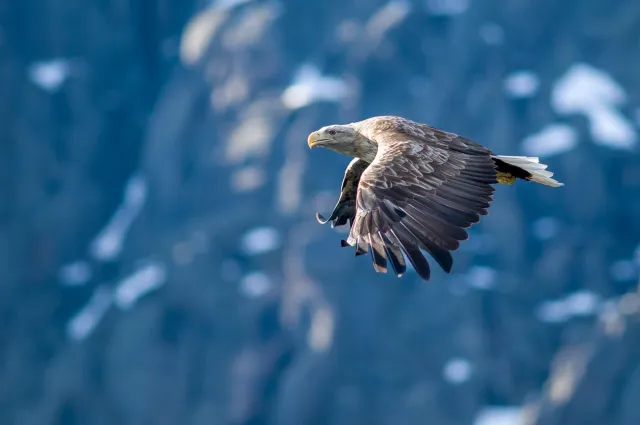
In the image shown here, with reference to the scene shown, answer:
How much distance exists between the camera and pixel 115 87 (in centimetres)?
8506

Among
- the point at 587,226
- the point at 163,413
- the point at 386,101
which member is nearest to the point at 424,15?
the point at 386,101

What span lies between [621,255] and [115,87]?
38.5 metres

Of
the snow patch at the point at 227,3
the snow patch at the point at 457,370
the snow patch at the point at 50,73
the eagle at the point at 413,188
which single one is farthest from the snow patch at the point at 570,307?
the eagle at the point at 413,188

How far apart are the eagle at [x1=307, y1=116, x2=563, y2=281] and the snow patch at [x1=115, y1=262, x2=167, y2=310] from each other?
61047 mm

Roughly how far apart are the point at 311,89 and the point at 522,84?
15.5 metres

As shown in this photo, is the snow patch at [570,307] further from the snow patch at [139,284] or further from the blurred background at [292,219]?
the snow patch at [139,284]

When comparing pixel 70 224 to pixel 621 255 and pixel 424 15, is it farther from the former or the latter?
pixel 621 255

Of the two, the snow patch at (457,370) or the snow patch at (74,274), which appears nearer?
the snow patch at (457,370)

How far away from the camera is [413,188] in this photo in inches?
524

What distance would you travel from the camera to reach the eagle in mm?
12375

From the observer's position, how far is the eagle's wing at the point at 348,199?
51.1ft

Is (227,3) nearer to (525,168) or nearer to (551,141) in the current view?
(551,141)

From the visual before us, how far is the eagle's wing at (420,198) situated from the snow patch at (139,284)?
205 ft

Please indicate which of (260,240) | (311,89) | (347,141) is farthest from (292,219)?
(347,141)
